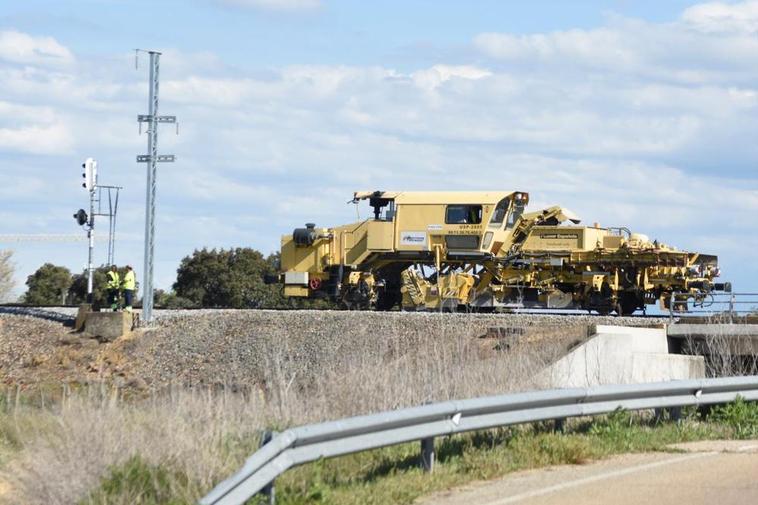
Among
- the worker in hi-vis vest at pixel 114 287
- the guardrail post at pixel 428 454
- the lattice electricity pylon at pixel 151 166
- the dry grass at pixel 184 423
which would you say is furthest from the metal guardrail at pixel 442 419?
the worker in hi-vis vest at pixel 114 287

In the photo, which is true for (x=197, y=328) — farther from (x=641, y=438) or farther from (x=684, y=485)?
(x=684, y=485)

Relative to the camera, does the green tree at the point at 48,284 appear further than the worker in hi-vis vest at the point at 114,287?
Yes

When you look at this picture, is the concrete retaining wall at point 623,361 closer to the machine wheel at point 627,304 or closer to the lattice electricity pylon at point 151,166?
the machine wheel at point 627,304

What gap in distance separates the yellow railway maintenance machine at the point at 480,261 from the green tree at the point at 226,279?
24.5m

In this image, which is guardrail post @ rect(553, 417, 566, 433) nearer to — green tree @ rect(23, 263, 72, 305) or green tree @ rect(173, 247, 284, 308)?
green tree @ rect(173, 247, 284, 308)

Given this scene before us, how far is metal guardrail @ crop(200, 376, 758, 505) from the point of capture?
8461 mm

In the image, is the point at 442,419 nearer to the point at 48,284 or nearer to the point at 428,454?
the point at 428,454

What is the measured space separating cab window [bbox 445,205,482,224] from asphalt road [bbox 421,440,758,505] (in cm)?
1947

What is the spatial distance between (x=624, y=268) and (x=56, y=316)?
1470 cm

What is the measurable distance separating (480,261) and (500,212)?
4.56 ft

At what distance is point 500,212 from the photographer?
31.0 metres

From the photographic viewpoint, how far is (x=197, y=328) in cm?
2883

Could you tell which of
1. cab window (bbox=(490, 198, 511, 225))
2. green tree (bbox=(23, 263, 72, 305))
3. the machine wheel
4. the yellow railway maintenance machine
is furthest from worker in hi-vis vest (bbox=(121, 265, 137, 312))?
green tree (bbox=(23, 263, 72, 305))

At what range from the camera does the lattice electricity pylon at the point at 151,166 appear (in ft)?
98.4
